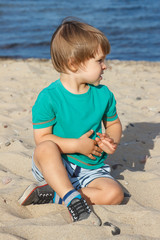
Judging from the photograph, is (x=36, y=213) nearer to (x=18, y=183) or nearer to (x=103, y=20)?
(x=18, y=183)

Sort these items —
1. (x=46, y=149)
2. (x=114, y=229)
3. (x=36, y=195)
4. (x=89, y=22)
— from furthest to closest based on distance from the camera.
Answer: (x=89, y=22) → (x=36, y=195) → (x=46, y=149) → (x=114, y=229)

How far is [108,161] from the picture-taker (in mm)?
3793

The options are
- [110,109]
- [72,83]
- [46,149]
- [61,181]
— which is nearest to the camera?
[61,181]

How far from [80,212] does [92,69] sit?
1027 mm

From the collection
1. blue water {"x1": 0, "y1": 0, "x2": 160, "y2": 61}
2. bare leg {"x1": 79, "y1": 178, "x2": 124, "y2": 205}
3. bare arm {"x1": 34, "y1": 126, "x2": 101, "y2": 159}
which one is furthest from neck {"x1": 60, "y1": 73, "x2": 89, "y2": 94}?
blue water {"x1": 0, "y1": 0, "x2": 160, "y2": 61}

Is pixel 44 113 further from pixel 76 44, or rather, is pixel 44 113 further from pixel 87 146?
pixel 76 44

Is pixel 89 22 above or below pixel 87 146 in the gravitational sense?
below

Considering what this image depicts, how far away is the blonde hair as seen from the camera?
2.65 metres

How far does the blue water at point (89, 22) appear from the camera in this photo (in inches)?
411

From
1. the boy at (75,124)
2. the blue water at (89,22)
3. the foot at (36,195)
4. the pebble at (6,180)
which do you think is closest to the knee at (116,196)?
the boy at (75,124)

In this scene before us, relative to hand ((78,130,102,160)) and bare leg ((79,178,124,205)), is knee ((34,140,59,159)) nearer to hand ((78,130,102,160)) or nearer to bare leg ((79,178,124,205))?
hand ((78,130,102,160))

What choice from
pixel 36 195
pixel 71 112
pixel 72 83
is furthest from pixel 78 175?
pixel 72 83

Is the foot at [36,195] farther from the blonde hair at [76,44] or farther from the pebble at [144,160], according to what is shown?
the pebble at [144,160]

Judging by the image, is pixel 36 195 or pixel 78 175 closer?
pixel 36 195
